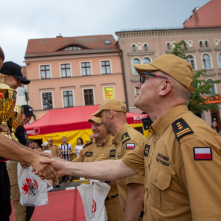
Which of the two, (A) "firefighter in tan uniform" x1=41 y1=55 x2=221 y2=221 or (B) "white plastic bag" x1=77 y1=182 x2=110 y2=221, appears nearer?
(A) "firefighter in tan uniform" x1=41 y1=55 x2=221 y2=221

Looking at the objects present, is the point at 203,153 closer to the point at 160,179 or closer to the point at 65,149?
the point at 160,179

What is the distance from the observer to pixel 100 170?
6.08 ft

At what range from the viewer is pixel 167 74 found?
1474mm

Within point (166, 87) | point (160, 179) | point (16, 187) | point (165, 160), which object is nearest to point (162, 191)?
point (160, 179)

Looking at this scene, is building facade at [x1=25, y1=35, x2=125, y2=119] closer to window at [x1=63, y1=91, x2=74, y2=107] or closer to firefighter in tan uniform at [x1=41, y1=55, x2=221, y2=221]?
window at [x1=63, y1=91, x2=74, y2=107]

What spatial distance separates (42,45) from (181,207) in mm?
26692

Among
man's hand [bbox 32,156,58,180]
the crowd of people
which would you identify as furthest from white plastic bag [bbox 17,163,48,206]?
man's hand [bbox 32,156,58,180]

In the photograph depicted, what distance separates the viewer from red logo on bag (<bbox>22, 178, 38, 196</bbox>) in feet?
11.0

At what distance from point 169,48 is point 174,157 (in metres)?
25.5

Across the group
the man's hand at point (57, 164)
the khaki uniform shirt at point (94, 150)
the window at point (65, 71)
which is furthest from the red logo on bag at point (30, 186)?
the window at point (65, 71)

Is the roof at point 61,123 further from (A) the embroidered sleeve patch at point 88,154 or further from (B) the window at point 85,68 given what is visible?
(B) the window at point 85,68

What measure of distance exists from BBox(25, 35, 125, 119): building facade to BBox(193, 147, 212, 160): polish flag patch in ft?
68.8

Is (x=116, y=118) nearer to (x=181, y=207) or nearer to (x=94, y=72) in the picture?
(x=181, y=207)

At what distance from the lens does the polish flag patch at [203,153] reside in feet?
3.24
